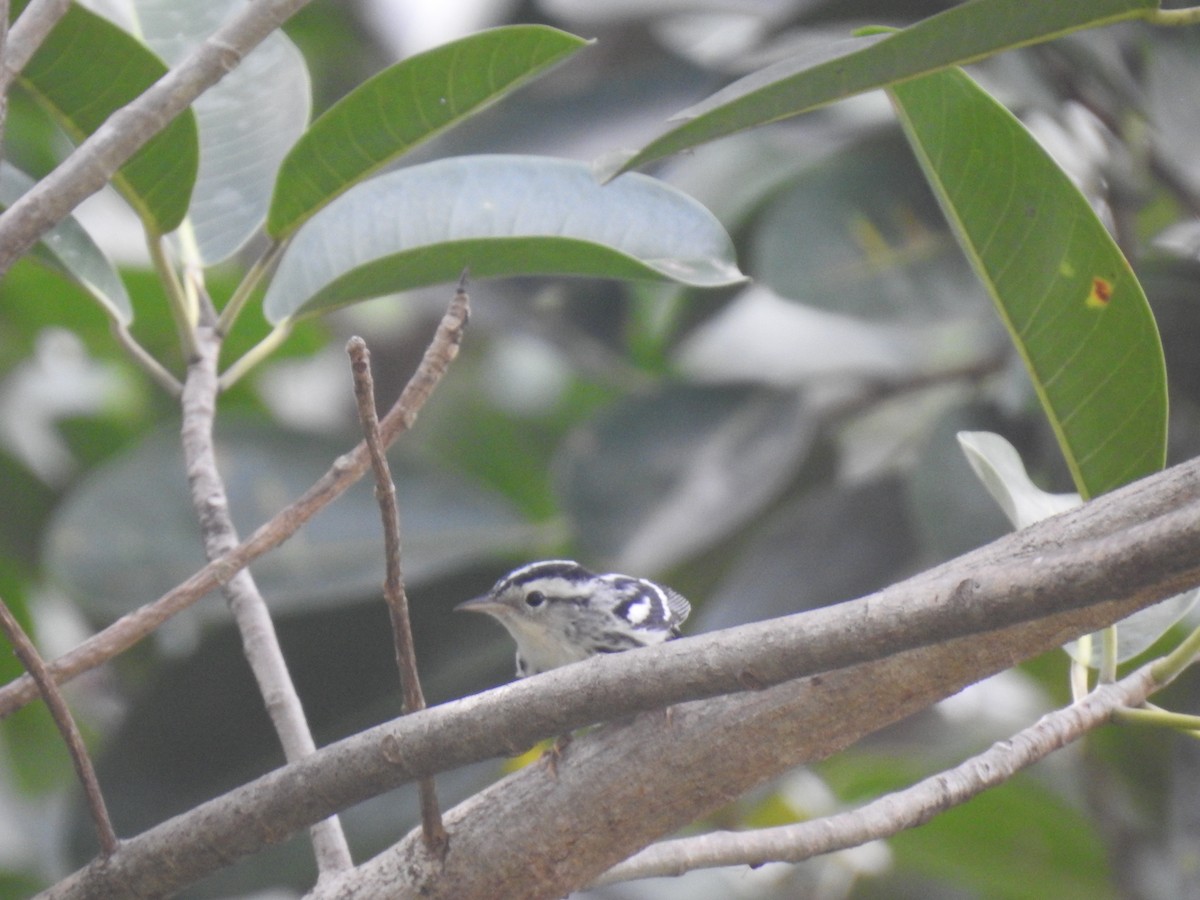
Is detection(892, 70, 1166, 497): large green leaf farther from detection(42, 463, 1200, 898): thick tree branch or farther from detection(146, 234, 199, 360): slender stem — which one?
detection(146, 234, 199, 360): slender stem

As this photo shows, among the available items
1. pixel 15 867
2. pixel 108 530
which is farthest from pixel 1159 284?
pixel 15 867

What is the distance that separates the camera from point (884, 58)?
1.57m

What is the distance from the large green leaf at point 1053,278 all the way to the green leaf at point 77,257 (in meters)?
1.16

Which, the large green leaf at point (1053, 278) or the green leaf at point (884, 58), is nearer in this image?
the green leaf at point (884, 58)

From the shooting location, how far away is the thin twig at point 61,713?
4.54ft

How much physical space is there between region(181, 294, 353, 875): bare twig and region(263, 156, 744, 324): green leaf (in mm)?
279

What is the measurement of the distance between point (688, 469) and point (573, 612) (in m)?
1.07

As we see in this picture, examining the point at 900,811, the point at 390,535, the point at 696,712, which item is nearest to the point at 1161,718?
the point at 900,811

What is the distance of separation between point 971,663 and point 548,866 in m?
0.53

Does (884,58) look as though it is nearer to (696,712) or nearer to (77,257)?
(696,712)

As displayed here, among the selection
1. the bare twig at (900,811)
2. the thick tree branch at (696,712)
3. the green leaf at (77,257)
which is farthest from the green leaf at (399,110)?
the bare twig at (900,811)

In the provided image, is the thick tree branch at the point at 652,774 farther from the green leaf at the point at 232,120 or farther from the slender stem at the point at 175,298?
the green leaf at the point at 232,120

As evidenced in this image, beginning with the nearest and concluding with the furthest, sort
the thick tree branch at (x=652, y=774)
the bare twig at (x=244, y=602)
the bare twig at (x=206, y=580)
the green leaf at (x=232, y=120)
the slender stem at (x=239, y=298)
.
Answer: the thick tree branch at (x=652, y=774) → the bare twig at (x=206, y=580) → the bare twig at (x=244, y=602) → the slender stem at (x=239, y=298) → the green leaf at (x=232, y=120)

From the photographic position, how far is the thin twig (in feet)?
4.54
